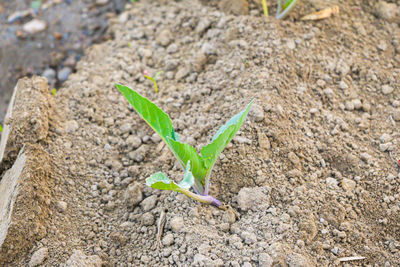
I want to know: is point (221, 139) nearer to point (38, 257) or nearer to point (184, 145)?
point (184, 145)

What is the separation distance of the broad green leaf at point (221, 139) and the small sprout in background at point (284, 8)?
106 centimetres

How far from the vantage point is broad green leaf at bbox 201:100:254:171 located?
1.44 m

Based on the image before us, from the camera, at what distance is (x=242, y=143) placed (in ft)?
5.99

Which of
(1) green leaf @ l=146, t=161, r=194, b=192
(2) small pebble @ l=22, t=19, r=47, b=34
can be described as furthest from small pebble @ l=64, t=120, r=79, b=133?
(2) small pebble @ l=22, t=19, r=47, b=34

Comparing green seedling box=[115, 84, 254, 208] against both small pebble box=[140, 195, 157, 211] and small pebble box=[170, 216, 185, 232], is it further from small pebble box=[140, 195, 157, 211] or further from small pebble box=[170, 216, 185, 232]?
small pebble box=[140, 195, 157, 211]

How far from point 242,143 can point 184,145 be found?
0.42 m

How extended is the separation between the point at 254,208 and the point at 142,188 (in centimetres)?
53

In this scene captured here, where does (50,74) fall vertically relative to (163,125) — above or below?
below

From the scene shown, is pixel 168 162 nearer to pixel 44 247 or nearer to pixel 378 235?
pixel 44 247

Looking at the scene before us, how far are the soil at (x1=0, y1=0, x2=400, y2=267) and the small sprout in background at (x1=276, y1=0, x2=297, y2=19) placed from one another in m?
0.05

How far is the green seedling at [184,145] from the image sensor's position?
1.44 m

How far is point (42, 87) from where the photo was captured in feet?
6.83

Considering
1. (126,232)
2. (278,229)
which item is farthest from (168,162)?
(278,229)

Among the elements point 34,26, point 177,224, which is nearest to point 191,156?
point 177,224
